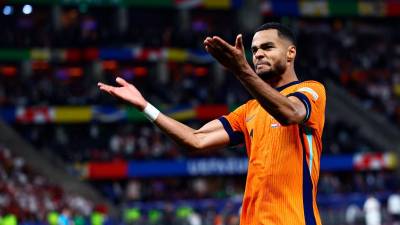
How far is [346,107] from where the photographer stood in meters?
42.6

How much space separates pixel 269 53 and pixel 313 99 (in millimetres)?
423

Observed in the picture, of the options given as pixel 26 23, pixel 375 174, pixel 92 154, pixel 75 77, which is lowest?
pixel 375 174

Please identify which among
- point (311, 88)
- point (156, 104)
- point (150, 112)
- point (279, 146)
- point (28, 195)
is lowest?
point (28, 195)

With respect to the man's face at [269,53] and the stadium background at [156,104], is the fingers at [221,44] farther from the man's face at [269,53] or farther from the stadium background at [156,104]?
the stadium background at [156,104]

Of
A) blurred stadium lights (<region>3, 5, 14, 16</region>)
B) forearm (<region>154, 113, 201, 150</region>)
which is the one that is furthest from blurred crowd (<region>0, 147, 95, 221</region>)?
forearm (<region>154, 113, 201, 150</region>)

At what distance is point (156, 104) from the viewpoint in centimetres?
3597

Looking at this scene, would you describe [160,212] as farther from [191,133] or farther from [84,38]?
[191,133]

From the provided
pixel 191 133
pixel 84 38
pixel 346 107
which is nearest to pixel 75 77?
pixel 84 38

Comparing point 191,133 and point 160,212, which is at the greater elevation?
point 191,133

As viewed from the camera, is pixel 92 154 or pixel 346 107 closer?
pixel 92 154

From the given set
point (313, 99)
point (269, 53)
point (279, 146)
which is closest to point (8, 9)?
point (269, 53)

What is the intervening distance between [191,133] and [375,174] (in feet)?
114

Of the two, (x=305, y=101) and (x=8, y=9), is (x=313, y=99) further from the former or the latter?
(x=8, y=9)

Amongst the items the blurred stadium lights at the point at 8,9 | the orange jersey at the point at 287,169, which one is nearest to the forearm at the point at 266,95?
the orange jersey at the point at 287,169
